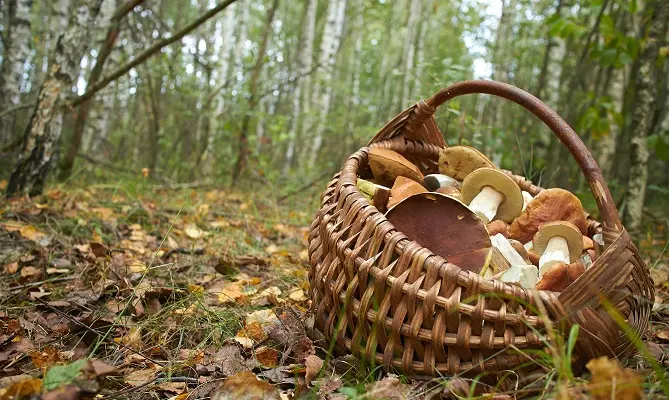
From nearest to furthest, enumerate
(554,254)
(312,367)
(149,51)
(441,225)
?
(312,367)
(441,225)
(554,254)
(149,51)

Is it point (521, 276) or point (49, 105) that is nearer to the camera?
point (521, 276)

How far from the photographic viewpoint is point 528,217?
1.90m

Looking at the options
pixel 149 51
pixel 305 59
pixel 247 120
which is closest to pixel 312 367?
pixel 149 51

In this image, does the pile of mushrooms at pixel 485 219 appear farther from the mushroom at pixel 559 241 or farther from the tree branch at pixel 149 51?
the tree branch at pixel 149 51

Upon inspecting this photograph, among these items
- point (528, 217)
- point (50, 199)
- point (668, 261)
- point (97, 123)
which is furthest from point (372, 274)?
point (97, 123)

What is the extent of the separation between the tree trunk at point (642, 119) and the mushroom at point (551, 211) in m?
1.47

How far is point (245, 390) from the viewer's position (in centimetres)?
127

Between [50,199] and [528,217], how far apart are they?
3029mm

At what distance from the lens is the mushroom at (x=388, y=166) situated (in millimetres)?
1961

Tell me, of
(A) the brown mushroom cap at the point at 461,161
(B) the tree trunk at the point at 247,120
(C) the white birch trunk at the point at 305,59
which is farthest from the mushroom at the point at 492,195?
(C) the white birch trunk at the point at 305,59

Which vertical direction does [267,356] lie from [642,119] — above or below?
below

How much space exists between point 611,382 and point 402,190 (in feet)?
3.40

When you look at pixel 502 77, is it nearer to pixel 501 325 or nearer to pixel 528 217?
pixel 528 217

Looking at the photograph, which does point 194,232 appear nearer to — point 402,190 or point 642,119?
point 402,190
